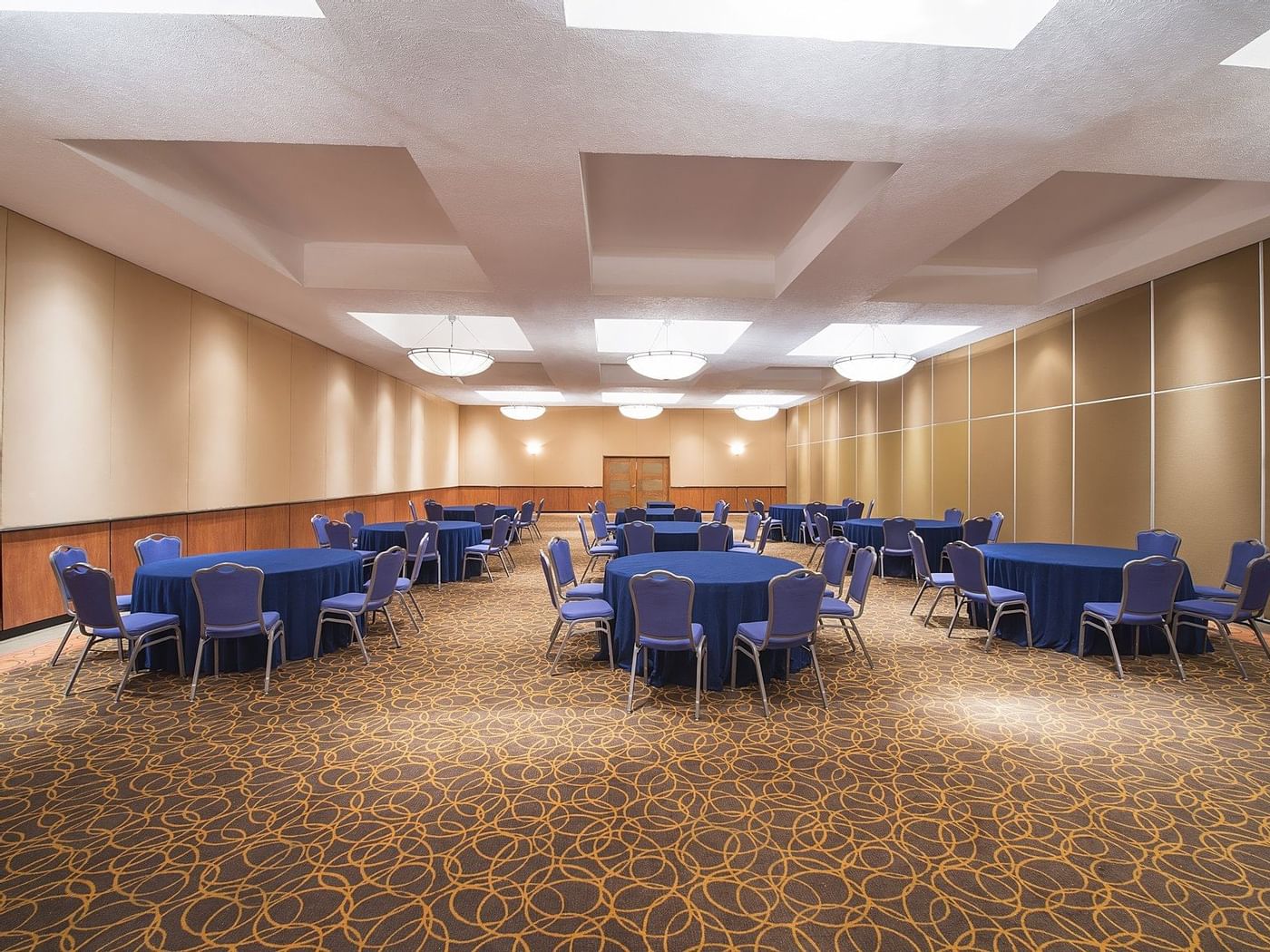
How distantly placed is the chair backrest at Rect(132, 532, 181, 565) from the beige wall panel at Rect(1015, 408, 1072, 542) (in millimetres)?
11645

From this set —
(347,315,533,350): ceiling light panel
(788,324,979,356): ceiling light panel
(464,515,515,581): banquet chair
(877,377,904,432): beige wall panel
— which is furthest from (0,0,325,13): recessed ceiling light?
(877,377,904,432): beige wall panel

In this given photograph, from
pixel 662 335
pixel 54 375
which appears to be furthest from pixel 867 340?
pixel 54 375

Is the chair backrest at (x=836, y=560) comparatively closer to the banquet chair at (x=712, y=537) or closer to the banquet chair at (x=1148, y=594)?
the banquet chair at (x=1148, y=594)

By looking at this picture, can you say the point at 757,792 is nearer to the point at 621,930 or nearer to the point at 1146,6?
the point at 621,930

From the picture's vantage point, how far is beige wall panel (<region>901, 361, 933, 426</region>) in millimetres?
13117

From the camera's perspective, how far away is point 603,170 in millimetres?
5977

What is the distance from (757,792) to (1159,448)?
7653 millimetres

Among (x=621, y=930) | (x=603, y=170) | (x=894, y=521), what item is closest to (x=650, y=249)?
(x=603, y=170)

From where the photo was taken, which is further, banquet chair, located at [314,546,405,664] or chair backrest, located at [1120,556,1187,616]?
banquet chair, located at [314,546,405,664]

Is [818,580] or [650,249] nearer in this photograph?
[818,580]

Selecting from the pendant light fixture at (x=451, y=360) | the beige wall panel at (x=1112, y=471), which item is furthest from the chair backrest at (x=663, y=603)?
the beige wall panel at (x=1112, y=471)

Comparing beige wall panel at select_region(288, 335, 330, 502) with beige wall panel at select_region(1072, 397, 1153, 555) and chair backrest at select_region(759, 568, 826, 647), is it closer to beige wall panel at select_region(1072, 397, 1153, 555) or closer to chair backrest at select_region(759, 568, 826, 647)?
chair backrest at select_region(759, 568, 826, 647)

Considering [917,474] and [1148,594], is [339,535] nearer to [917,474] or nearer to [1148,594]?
[1148,594]

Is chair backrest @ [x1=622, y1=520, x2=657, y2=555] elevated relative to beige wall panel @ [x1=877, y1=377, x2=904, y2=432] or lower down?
lower down
